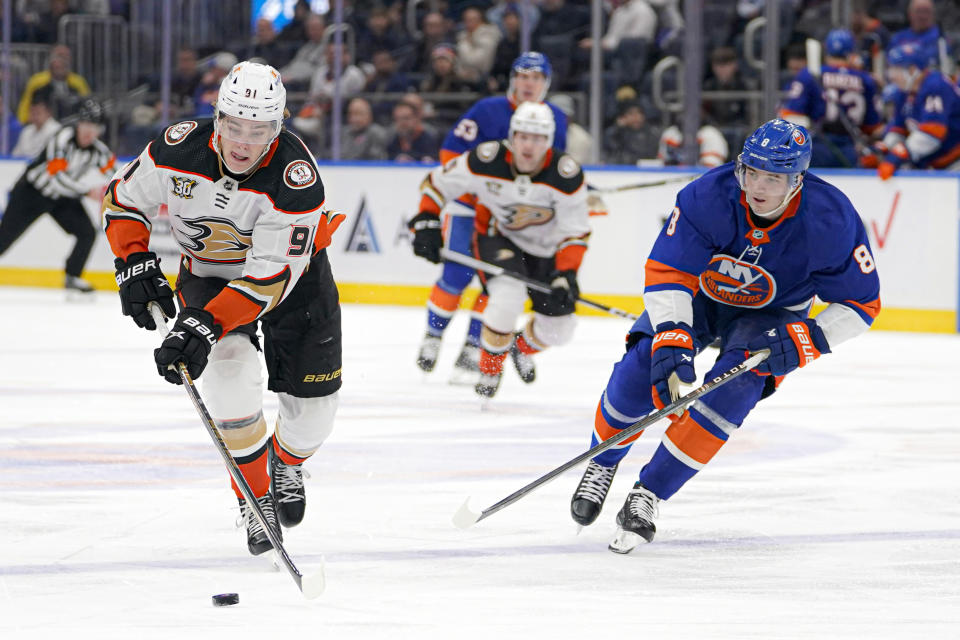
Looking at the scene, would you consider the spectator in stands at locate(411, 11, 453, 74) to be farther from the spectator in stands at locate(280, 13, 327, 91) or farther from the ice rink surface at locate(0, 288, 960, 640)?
the ice rink surface at locate(0, 288, 960, 640)

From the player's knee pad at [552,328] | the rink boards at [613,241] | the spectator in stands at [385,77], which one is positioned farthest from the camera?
the spectator in stands at [385,77]

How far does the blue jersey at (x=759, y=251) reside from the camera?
3.50 meters

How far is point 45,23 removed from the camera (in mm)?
11516

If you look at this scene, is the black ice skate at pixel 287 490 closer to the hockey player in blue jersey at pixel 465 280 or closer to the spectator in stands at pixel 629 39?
the hockey player in blue jersey at pixel 465 280

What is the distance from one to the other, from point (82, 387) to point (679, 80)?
4.63 meters

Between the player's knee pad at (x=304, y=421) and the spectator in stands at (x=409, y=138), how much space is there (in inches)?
248

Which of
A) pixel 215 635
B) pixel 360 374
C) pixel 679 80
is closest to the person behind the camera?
pixel 215 635

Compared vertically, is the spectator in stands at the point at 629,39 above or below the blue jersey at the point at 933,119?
above

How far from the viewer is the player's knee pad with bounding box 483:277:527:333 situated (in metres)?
6.06

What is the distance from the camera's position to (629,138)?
9.40m

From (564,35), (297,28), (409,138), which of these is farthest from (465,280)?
(297,28)

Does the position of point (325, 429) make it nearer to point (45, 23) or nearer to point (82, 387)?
point (82, 387)

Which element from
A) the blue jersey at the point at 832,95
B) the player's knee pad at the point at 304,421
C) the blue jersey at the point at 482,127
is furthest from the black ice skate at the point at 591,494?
the blue jersey at the point at 832,95

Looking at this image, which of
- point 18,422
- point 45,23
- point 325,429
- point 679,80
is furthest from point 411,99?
point 325,429
